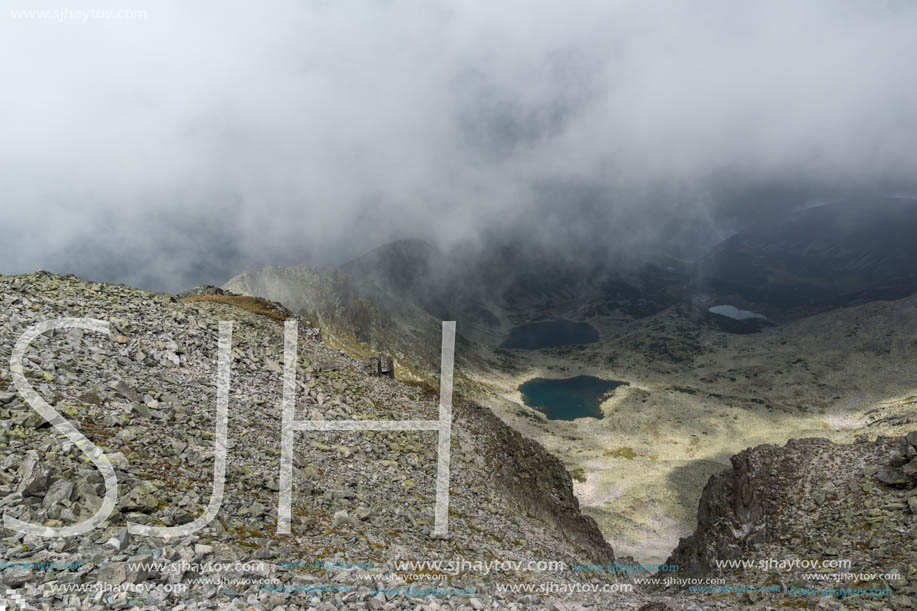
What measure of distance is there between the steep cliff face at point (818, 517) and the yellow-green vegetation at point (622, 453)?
67.7m

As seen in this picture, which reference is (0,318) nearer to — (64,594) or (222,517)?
(222,517)

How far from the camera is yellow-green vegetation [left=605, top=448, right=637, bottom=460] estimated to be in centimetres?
10087

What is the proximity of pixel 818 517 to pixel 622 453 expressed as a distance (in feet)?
274

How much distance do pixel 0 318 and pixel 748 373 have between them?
23171 centimetres

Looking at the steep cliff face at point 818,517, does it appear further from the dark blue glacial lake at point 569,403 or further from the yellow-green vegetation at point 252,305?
the dark blue glacial lake at point 569,403

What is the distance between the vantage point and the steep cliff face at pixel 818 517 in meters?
19.4

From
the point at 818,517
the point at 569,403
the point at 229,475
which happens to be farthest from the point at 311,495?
the point at 569,403

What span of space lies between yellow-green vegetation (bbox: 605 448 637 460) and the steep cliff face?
222 ft

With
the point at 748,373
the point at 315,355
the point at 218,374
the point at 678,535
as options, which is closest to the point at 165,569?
the point at 218,374

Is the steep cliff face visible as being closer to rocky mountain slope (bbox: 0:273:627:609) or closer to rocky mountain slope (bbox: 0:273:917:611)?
rocky mountain slope (bbox: 0:273:917:611)

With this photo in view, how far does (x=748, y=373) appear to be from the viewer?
625 feet

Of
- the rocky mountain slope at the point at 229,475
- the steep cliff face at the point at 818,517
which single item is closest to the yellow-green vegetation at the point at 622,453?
the steep cliff face at the point at 818,517

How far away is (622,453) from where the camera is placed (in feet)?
339

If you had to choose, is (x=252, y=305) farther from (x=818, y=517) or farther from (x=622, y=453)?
(x=622, y=453)
